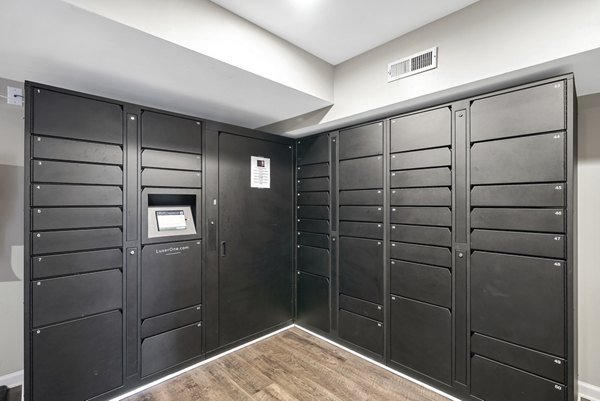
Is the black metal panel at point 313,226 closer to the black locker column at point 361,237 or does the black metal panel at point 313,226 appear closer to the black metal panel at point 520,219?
the black locker column at point 361,237

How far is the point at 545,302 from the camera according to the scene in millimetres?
1637

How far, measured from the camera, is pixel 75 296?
1857mm

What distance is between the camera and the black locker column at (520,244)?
159 cm

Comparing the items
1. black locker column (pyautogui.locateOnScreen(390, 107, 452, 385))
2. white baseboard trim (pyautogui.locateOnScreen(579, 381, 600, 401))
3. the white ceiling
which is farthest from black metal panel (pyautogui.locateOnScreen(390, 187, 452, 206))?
white baseboard trim (pyautogui.locateOnScreen(579, 381, 600, 401))

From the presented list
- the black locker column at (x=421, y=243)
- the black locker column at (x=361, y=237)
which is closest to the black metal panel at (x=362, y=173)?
the black locker column at (x=361, y=237)

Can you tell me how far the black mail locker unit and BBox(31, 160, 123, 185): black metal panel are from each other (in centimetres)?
175

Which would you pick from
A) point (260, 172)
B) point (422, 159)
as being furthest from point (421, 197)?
point (260, 172)

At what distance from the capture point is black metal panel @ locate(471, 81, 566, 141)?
1.60 meters

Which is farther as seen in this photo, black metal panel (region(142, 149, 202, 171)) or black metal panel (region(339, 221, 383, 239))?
black metal panel (region(339, 221, 383, 239))

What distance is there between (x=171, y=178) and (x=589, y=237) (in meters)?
3.21

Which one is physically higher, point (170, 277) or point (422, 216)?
point (422, 216)

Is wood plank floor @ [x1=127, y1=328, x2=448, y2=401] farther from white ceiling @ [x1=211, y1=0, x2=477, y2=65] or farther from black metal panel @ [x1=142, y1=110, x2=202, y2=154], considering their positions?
white ceiling @ [x1=211, y1=0, x2=477, y2=65]

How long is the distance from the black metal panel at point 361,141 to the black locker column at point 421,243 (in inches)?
5.2

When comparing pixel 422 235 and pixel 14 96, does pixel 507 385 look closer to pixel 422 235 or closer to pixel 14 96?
pixel 422 235
